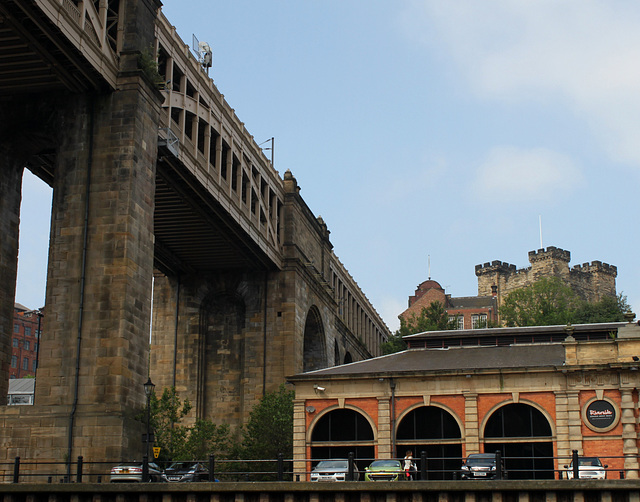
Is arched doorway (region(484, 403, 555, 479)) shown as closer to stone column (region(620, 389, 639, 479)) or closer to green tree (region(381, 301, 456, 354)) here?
stone column (region(620, 389, 639, 479))

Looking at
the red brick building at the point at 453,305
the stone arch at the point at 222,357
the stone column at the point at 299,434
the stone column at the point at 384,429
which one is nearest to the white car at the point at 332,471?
the stone column at the point at 384,429

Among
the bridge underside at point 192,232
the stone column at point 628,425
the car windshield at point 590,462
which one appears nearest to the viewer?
the car windshield at point 590,462

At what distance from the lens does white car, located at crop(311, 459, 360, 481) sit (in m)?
36.1

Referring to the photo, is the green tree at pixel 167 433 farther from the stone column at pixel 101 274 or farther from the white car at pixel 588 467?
the white car at pixel 588 467

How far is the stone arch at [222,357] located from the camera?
68.7 m

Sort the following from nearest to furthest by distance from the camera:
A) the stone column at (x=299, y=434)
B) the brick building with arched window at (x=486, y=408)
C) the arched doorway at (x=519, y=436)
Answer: the brick building with arched window at (x=486, y=408) → the arched doorway at (x=519, y=436) → the stone column at (x=299, y=434)

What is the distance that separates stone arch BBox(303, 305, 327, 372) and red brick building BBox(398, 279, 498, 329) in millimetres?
54160

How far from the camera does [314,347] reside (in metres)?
80.4

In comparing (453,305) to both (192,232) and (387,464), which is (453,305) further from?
(387,464)

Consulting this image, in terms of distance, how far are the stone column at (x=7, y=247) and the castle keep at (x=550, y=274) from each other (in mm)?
→ 114137

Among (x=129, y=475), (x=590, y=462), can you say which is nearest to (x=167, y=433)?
(x=129, y=475)

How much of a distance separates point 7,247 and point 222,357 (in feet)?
86.1

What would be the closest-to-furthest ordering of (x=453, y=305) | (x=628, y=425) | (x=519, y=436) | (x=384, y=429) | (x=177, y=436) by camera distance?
(x=628, y=425), (x=519, y=436), (x=384, y=429), (x=177, y=436), (x=453, y=305)

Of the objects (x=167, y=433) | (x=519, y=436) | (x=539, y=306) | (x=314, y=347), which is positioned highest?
(x=539, y=306)
